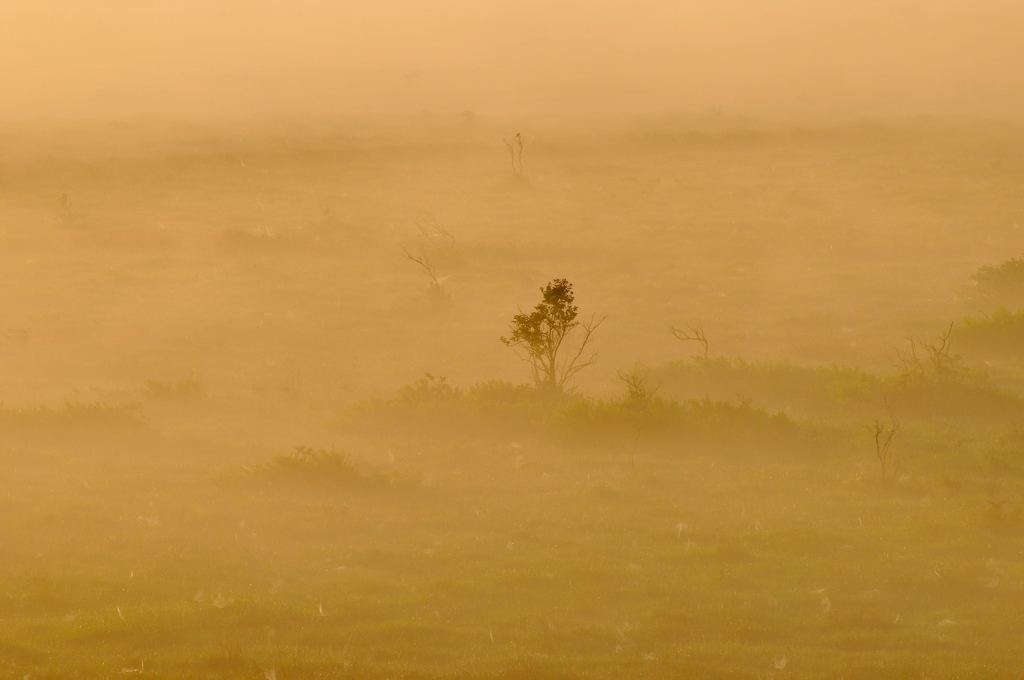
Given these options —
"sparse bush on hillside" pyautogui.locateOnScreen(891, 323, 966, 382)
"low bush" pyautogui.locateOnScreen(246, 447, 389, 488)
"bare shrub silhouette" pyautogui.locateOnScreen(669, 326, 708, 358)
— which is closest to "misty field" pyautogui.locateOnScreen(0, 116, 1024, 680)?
"low bush" pyautogui.locateOnScreen(246, 447, 389, 488)

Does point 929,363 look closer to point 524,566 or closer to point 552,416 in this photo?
point 552,416

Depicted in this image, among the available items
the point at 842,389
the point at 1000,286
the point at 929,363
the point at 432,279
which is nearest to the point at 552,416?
the point at 842,389

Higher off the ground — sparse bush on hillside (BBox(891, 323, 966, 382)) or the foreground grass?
sparse bush on hillside (BBox(891, 323, 966, 382))

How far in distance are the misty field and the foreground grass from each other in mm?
65

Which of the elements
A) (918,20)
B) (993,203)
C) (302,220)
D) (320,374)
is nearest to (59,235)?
(302,220)

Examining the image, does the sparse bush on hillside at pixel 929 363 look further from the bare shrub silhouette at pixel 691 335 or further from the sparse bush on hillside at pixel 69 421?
the sparse bush on hillside at pixel 69 421

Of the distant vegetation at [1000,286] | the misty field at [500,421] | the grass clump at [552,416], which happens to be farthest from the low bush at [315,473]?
the distant vegetation at [1000,286]

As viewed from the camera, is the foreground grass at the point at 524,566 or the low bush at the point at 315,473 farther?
the low bush at the point at 315,473

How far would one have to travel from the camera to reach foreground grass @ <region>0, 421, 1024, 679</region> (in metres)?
11.8

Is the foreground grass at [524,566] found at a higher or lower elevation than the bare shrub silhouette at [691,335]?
lower

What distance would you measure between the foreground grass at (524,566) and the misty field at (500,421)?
0.07m

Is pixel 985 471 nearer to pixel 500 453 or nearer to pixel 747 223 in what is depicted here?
pixel 500 453

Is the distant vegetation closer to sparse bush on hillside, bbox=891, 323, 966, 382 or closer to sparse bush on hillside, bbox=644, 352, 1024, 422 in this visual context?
sparse bush on hillside, bbox=891, 323, 966, 382

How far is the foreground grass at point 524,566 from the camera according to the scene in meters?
11.8
